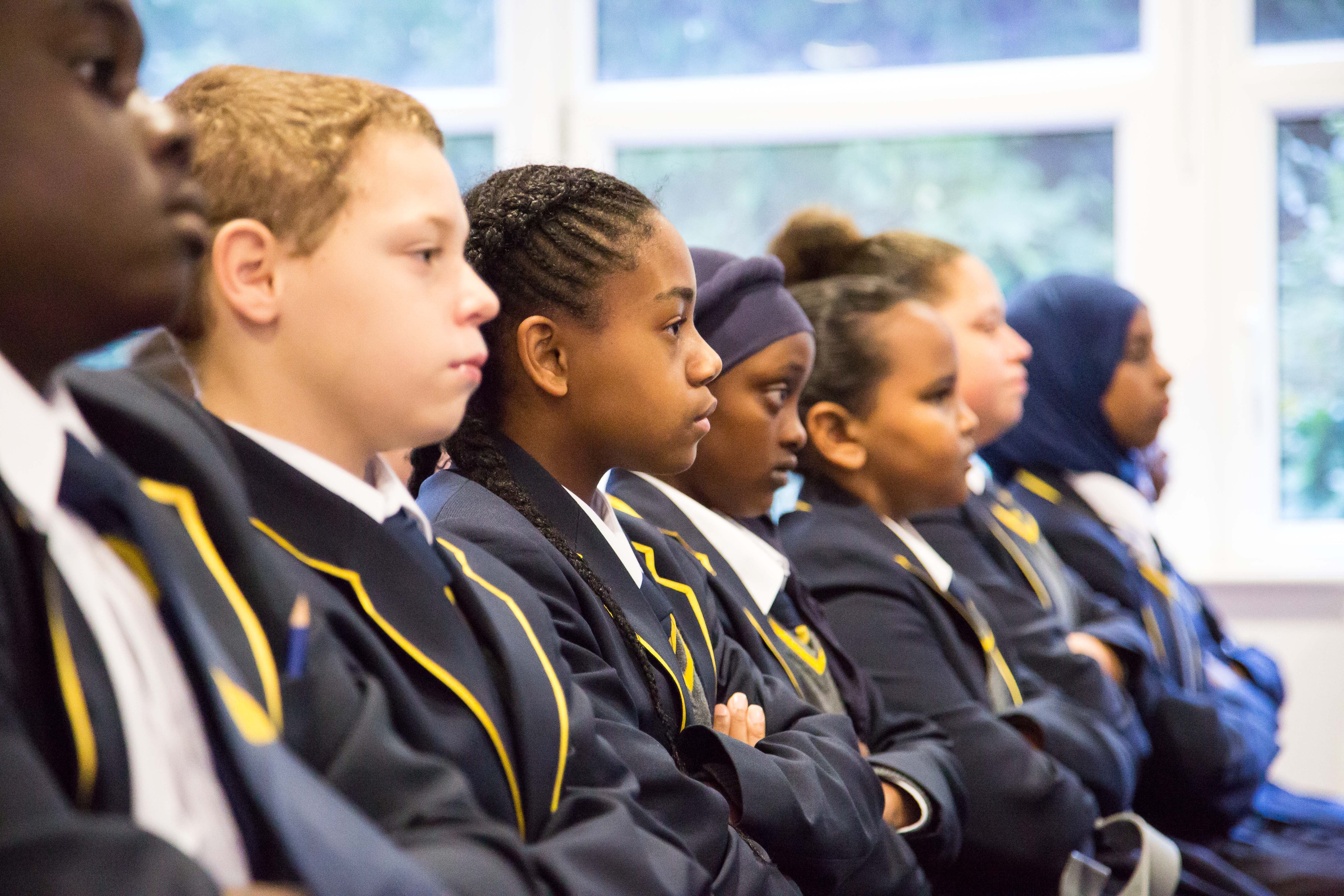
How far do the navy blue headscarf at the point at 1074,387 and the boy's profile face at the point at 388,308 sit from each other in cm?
239

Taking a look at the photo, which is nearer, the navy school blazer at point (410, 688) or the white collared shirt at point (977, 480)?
the navy school blazer at point (410, 688)

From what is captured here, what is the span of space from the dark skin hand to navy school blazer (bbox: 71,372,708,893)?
795 millimetres

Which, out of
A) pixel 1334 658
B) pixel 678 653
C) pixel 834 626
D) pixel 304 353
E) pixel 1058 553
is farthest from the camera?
pixel 1334 658

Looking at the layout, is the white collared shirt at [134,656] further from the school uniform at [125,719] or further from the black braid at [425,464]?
the black braid at [425,464]

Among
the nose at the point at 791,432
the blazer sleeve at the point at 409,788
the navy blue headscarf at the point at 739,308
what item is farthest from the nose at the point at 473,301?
the nose at the point at 791,432

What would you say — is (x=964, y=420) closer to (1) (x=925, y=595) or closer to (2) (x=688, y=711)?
(1) (x=925, y=595)

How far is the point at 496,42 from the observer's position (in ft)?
15.6

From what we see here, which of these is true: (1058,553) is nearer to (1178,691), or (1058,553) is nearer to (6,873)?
(1178,691)

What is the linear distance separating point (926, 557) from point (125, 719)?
1.68 meters

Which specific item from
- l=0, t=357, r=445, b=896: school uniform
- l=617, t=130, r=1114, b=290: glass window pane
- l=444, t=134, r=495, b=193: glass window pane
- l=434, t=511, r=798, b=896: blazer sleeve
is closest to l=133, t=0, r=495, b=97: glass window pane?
Result: l=444, t=134, r=495, b=193: glass window pane

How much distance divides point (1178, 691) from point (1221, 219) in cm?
223

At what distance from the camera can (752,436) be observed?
79.2 inches

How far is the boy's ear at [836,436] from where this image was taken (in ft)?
7.76

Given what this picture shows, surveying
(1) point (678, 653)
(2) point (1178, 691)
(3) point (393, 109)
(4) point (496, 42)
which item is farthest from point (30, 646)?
(4) point (496, 42)
